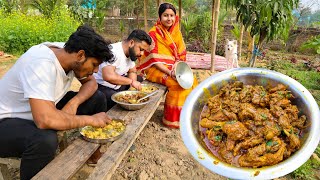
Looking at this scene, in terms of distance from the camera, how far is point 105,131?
227 centimetres

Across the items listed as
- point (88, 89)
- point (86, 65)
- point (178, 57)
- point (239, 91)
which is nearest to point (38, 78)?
point (86, 65)

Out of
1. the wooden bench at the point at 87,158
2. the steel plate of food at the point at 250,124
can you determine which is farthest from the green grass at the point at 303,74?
the wooden bench at the point at 87,158

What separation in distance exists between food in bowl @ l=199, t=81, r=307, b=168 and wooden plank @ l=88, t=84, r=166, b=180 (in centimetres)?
64

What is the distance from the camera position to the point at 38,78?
1954mm

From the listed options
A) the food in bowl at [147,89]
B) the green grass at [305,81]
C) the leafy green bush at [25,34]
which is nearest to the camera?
the green grass at [305,81]

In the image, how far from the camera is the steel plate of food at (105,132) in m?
2.10

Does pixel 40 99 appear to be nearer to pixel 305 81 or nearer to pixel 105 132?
pixel 105 132

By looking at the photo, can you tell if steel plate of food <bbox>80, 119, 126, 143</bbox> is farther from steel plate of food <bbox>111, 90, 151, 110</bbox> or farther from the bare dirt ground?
the bare dirt ground

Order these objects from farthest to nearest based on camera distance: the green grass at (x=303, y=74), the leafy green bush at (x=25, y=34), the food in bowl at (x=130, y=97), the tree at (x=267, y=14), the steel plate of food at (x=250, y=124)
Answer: the leafy green bush at (x=25, y=34) → the green grass at (x=303, y=74) → the tree at (x=267, y=14) → the food in bowl at (x=130, y=97) → the steel plate of food at (x=250, y=124)

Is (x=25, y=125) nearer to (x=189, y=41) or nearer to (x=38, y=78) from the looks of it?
(x=38, y=78)

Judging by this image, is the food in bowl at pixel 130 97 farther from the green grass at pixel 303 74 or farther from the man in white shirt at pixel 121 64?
the green grass at pixel 303 74

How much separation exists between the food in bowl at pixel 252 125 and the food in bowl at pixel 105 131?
2.42 ft

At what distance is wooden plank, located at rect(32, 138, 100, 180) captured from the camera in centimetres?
170

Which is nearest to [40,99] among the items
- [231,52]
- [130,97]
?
[130,97]
